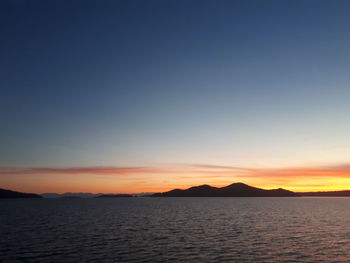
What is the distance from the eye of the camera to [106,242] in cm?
5481

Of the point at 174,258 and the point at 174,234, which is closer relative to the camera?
the point at 174,258

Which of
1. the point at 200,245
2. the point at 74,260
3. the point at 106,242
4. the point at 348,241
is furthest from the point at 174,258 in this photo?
the point at 348,241

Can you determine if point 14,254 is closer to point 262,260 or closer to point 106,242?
point 106,242

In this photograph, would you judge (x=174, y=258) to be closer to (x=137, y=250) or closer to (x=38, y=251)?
(x=137, y=250)

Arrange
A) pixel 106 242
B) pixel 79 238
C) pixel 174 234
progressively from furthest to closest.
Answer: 1. pixel 174 234
2. pixel 79 238
3. pixel 106 242

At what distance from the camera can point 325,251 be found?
47250 mm

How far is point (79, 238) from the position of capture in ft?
195

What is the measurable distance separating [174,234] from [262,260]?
88.9ft

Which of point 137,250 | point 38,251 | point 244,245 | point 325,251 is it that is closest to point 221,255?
point 244,245

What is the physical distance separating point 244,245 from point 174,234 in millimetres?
18189

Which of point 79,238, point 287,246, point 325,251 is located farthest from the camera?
point 79,238

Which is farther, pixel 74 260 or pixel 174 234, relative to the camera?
pixel 174 234

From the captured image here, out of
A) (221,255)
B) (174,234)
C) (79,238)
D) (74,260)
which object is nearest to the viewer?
(74,260)

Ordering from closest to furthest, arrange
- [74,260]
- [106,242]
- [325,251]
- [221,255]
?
1. [74,260]
2. [221,255]
3. [325,251]
4. [106,242]
